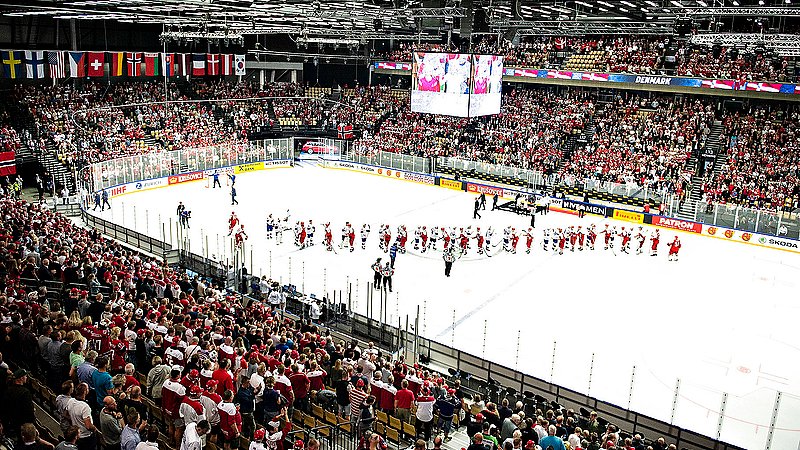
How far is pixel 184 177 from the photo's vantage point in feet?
123

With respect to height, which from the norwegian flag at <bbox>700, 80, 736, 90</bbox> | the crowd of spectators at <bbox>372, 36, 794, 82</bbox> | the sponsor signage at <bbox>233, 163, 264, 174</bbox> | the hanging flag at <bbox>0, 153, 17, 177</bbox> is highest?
the crowd of spectators at <bbox>372, 36, 794, 82</bbox>

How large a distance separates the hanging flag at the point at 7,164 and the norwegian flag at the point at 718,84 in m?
34.6

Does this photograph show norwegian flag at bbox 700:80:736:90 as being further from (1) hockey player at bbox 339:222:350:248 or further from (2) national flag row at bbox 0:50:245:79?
(2) national flag row at bbox 0:50:245:79

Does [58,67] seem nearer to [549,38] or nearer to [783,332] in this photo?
[549,38]

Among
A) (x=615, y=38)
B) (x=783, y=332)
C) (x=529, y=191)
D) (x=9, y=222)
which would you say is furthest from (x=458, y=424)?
(x=615, y=38)

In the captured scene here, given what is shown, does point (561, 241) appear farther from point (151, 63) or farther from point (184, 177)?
point (151, 63)

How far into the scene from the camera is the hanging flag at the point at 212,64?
4459cm

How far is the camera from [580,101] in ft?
140

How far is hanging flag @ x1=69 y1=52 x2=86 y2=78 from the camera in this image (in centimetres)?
3681

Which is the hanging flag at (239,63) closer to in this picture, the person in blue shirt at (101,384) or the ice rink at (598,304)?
the ice rink at (598,304)

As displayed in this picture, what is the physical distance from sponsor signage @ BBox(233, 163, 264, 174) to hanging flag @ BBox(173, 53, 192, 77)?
7.56 meters

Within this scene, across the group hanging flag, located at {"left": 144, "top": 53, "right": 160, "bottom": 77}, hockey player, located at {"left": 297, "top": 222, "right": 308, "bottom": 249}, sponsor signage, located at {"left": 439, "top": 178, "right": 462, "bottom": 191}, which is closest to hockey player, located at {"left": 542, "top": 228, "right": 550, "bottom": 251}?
hockey player, located at {"left": 297, "top": 222, "right": 308, "bottom": 249}

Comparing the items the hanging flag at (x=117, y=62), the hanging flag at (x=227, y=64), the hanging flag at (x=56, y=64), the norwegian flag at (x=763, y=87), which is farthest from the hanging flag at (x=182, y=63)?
the norwegian flag at (x=763, y=87)

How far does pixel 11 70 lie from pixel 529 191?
27.5m
